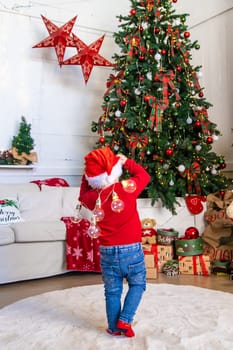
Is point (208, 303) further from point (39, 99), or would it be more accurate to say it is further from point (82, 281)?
point (39, 99)

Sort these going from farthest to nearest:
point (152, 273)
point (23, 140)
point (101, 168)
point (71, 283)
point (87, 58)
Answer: point (87, 58)
point (23, 140)
point (152, 273)
point (71, 283)
point (101, 168)

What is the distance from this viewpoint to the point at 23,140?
4.97m

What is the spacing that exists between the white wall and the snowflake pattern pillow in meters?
0.95

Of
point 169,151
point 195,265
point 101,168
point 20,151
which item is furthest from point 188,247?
point 20,151

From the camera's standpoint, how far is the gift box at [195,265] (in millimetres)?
3924

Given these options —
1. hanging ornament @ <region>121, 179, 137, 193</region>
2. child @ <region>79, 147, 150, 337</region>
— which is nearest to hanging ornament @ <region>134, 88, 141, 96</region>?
child @ <region>79, 147, 150, 337</region>

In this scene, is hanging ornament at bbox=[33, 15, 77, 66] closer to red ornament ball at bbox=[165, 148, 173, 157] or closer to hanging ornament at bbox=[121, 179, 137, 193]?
red ornament ball at bbox=[165, 148, 173, 157]

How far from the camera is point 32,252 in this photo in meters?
3.74

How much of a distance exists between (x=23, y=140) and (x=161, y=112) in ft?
5.80

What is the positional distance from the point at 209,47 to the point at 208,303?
371 cm

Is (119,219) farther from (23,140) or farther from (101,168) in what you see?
(23,140)

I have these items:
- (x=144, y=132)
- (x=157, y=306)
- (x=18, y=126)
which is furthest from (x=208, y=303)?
(x=18, y=126)

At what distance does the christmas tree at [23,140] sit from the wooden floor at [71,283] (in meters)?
1.76

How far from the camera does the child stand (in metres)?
2.15
